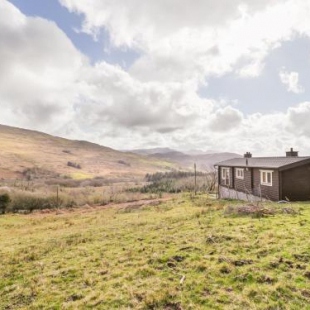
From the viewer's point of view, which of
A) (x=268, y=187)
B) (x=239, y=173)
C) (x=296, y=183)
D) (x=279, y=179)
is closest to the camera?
(x=279, y=179)

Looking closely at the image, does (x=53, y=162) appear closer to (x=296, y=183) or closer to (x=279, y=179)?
(x=279, y=179)

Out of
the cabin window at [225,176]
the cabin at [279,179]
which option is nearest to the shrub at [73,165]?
the cabin window at [225,176]

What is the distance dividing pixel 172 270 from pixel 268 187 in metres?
20.0

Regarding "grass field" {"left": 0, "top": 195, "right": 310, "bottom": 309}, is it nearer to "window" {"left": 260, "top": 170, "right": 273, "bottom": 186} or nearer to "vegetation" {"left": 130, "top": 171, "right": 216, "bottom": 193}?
"window" {"left": 260, "top": 170, "right": 273, "bottom": 186}

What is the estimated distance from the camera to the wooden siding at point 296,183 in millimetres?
25625

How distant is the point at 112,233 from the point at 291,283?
1094cm

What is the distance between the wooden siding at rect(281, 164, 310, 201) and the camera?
84.1 feet

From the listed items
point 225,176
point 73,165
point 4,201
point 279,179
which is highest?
point 73,165

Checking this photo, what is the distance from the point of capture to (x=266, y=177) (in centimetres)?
2797

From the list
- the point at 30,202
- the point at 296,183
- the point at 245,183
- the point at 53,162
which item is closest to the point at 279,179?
the point at 296,183

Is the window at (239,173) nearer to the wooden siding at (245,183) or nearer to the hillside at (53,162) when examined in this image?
the wooden siding at (245,183)

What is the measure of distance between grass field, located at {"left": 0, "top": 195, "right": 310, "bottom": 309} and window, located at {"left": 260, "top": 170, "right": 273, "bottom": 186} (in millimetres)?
11672

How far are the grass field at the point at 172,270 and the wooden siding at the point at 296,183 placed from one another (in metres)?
10.4

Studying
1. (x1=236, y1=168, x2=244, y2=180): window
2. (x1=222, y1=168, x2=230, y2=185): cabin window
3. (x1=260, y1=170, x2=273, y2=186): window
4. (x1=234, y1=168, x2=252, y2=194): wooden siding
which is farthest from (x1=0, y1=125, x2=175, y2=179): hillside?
(x1=260, y1=170, x2=273, y2=186): window
